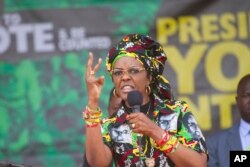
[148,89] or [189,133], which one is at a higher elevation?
[148,89]

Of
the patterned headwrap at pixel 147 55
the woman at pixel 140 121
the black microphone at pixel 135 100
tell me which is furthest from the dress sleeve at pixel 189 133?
the black microphone at pixel 135 100

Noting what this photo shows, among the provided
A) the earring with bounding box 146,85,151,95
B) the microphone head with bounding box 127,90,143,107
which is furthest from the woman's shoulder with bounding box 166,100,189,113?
the microphone head with bounding box 127,90,143,107

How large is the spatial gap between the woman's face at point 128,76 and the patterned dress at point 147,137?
130 millimetres

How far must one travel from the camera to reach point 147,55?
4.34 m

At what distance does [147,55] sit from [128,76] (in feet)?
0.64

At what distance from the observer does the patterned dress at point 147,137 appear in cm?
418

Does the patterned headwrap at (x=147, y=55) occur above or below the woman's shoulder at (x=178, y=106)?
above

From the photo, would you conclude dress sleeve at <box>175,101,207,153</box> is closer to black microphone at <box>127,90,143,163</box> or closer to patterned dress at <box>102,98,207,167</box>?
patterned dress at <box>102,98,207,167</box>

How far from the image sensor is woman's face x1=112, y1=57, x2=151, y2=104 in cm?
420

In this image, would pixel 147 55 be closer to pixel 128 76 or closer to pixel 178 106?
pixel 128 76

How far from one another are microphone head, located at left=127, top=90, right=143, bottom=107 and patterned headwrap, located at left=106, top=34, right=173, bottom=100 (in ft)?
1.05

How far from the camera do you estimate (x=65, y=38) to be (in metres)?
7.00

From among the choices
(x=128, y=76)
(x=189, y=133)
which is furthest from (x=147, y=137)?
(x=128, y=76)

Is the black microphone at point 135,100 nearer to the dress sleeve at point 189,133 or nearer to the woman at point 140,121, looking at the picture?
the woman at point 140,121
